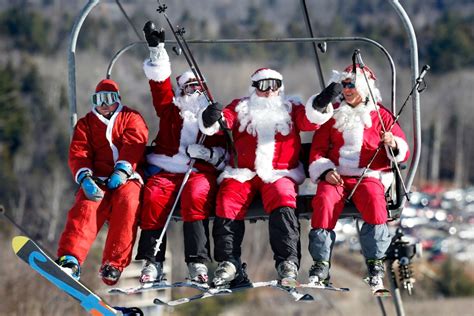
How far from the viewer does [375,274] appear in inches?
Result: 377

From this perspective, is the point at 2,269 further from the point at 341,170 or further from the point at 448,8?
the point at 448,8

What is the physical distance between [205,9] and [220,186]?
10570cm

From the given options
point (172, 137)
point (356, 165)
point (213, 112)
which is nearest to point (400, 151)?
point (356, 165)

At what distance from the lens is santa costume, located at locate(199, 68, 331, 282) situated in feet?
31.4

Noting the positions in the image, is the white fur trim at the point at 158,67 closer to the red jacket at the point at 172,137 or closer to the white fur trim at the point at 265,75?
the red jacket at the point at 172,137

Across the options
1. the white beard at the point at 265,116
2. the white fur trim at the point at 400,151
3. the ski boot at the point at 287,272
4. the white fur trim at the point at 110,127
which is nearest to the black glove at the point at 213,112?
the white beard at the point at 265,116

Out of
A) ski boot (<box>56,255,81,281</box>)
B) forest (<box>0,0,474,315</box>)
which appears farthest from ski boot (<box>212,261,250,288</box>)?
forest (<box>0,0,474,315</box>)

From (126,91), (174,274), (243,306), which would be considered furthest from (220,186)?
(126,91)

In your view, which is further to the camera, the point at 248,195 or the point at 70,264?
the point at 248,195

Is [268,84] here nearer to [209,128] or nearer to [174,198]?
[209,128]

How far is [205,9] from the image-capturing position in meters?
115

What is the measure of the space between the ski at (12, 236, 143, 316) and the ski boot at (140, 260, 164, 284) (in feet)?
0.99

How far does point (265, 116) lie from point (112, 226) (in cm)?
134

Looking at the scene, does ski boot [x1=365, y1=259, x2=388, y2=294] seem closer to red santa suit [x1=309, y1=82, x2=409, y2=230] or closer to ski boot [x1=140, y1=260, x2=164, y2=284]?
red santa suit [x1=309, y1=82, x2=409, y2=230]
